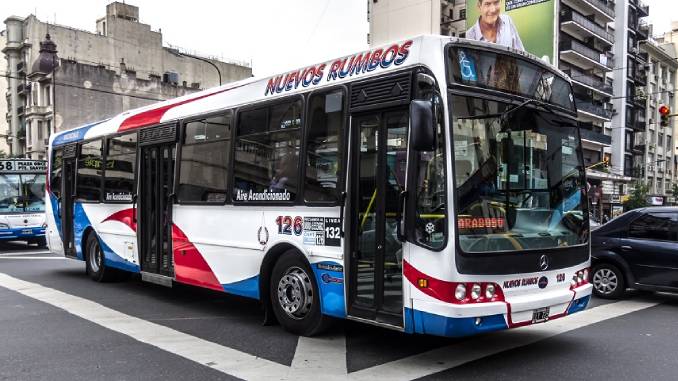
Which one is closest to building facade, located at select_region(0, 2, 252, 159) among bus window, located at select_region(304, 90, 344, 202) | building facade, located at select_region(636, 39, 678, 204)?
Result: bus window, located at select_region(304, 90, 344, 202)

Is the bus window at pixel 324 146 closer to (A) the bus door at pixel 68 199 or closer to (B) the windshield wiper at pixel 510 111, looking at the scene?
(B) the windshield wiper at pixel 510 111

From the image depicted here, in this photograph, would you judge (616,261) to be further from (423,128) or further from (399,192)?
(423,128)

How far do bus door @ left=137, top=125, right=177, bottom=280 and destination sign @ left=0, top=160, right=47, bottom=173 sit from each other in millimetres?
12565

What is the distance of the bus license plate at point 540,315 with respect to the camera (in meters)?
5.85

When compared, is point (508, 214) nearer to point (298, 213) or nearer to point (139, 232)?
point (298, 213)

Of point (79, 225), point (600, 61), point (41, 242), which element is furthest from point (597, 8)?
point (79, 225)

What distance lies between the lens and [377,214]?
20.0 ft

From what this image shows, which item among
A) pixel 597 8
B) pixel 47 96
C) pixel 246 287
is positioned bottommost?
pixel 246 287

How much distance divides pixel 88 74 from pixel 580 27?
42.5m

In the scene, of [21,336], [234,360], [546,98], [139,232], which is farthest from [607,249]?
[21,336]

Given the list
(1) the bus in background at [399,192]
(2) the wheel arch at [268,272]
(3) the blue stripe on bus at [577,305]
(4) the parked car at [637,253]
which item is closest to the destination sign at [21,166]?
(1) the bus in background at [399,192]

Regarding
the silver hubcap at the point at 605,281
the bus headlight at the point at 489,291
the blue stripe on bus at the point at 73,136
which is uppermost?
the blue stripe on bus at the point at 73,136

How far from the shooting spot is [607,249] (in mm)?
10070

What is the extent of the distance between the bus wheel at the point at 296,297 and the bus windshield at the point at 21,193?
15689 millimetres
